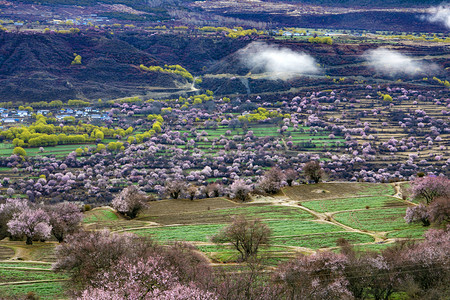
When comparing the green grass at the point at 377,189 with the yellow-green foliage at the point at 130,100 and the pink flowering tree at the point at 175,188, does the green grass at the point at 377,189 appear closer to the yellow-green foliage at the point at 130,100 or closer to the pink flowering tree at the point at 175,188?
the pink flowering tree at the point at 175,188

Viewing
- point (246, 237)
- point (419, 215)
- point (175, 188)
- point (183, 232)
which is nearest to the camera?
point (246, 237)

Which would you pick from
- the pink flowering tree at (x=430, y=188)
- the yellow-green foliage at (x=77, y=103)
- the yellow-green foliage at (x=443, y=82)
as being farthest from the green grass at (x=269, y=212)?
the yellow-green foliage at (x=443, y=82)

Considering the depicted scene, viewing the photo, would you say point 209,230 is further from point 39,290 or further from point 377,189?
point 377,189

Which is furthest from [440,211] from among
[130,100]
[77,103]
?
[77,103]

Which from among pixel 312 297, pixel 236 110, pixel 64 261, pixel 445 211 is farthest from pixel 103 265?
pixel 236 110

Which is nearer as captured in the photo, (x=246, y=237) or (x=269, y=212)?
(x=246, y=237)

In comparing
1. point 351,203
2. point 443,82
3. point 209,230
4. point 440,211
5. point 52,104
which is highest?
point 443,82
